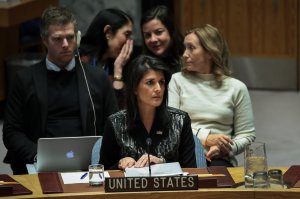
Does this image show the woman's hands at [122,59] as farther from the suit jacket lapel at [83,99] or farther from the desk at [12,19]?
the desk at [12,19]

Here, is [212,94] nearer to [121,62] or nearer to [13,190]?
[121,62]

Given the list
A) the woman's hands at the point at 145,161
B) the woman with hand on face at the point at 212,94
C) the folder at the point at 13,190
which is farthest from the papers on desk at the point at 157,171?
the woman with hand on face at the point at 212,94

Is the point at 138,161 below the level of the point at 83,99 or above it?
below

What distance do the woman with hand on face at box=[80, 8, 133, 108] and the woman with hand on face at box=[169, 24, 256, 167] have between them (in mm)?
709

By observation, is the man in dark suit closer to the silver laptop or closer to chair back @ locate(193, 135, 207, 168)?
the silver laptop

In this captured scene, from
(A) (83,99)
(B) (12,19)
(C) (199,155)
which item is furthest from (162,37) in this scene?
(B) (12,19)

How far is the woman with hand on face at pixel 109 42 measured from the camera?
5496mm

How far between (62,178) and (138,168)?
1.15 feet

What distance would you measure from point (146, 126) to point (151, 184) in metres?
0.70

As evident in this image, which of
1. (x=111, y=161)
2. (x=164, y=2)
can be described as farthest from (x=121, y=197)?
(x=164, y=2)

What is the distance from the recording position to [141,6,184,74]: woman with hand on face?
5.47m

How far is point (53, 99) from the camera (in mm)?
4648

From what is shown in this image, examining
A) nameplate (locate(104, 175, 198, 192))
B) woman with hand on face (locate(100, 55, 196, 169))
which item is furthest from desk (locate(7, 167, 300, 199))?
woman with hand on face (locate(100, 55, 196, 169))

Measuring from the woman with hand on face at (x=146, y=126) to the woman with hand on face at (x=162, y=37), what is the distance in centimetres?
128
